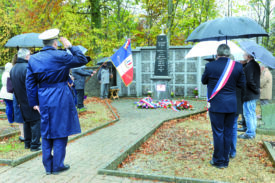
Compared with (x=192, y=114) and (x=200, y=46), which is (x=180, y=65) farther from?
(x=200, y=46)

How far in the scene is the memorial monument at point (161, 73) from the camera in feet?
37.9

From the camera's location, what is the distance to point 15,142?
5.43 metres

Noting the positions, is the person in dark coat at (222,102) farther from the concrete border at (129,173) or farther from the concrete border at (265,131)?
the concrete border at (265,131)

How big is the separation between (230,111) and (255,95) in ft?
6.67

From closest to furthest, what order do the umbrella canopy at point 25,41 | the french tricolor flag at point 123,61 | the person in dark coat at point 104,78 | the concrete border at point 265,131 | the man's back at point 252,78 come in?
the man's back at point 252,78 → the concrete border at point 265,131 → the umbrella canopy at point 25,41 → the french tricolor flag at point 123,61 → the person in dark coat at point 104,78

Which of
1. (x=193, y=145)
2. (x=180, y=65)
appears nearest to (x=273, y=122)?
(x=193, y=145)

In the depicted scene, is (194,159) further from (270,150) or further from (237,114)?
(270,150)

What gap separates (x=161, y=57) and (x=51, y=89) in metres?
8.85

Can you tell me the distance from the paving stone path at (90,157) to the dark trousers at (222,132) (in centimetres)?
158

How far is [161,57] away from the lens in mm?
11859

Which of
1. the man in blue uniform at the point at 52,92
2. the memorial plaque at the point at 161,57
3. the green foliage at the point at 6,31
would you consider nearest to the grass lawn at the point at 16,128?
the man in blue uniform at the point at 52,92

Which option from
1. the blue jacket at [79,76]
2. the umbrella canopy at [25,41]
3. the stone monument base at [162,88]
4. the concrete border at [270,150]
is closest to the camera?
the concrete border at [270,150]

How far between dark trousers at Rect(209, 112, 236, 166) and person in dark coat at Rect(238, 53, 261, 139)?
1.73 meters

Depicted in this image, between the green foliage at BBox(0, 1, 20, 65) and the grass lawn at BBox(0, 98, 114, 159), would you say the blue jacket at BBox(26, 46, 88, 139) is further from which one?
the green foliage at BBox(0, 1, 20, 65)
